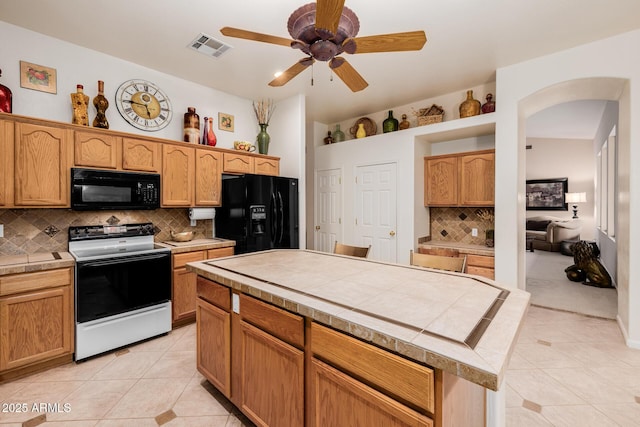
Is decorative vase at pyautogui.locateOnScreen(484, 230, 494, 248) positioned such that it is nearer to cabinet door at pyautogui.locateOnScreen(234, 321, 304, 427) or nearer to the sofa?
cabinet door at pyautogui.locateOnScreen(234, 321, 304, 427)

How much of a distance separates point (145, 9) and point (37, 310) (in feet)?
8.32

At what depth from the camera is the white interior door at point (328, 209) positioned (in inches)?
193

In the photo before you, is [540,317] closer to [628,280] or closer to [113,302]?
[628,280]

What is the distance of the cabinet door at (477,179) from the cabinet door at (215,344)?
334cm

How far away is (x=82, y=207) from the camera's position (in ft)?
8.58

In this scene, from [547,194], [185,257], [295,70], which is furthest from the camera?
[547,194]

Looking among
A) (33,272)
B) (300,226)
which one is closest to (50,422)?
(33,272)

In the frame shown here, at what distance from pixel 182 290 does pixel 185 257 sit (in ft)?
1.15

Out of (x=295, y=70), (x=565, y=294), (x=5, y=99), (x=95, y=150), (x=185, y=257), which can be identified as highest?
(x=295, y=70)

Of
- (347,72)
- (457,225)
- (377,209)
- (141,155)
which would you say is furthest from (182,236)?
(457,225)

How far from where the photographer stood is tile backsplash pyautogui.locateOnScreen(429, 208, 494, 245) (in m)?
3.93

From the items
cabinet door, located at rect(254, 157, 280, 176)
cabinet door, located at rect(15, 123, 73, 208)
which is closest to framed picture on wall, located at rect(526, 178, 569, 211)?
cabinet door, located at rect(254, 157, 280, 176)

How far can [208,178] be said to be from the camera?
3516 millimetres

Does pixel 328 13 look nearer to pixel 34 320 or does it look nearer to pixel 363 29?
pixel 363 29
